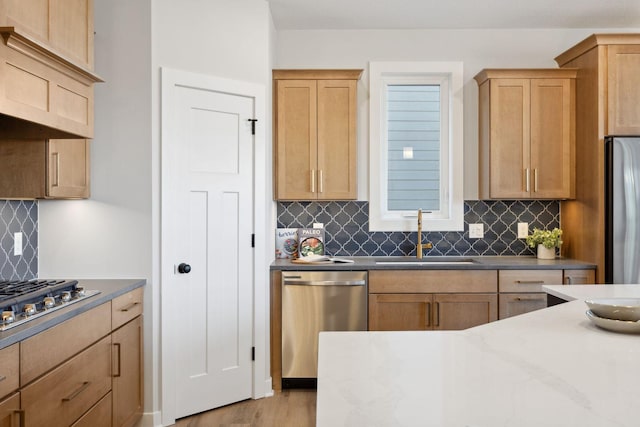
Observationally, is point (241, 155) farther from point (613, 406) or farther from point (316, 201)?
point (613, 406)

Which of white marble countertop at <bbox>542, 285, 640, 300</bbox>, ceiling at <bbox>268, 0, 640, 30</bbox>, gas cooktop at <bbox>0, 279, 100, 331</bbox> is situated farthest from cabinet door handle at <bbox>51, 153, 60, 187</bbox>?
white marble countertop at <bbox>542, 285, 640, 300</bbox>

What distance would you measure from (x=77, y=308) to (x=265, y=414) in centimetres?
155

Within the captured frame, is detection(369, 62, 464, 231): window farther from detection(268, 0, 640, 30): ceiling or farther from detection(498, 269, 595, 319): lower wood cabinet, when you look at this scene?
detection(498, 269, 595, 319): lower wood cabinet

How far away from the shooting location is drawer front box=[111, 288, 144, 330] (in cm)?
254

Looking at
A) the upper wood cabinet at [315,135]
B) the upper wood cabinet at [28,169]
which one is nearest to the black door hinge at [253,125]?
the upper wood cabinet at [315,135]

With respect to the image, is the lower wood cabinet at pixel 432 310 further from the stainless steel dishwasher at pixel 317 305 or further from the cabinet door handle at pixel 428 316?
the stainless steel dishwasher at pixel 317 305

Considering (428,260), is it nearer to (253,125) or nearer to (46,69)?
(253,125)

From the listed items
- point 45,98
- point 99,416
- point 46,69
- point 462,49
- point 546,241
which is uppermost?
point 462,49

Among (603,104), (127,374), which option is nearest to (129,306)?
(127,374)

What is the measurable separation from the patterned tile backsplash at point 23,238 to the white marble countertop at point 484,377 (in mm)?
1892

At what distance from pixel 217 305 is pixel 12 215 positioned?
1.28 m

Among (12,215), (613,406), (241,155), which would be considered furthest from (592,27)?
(12,215)

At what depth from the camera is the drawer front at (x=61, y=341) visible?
1741 millimetres

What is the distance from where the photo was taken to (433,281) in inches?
141
